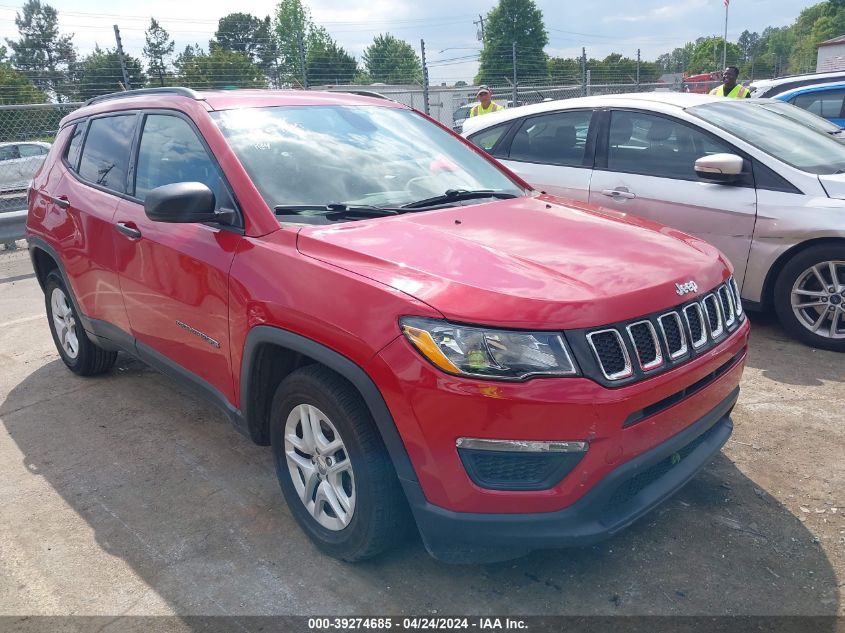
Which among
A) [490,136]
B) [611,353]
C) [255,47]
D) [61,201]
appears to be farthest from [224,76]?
[611,353]

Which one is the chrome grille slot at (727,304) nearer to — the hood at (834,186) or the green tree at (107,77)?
the hood at (834,186)

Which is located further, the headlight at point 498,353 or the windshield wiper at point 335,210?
the windshield wiper at point 335,210

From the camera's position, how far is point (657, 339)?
2383mm

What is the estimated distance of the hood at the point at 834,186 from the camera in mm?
4621

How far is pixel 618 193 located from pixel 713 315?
2.92m

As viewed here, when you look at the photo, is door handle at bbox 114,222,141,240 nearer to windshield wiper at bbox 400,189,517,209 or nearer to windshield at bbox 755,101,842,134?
windshield wiper at bbox 400,189,517,209

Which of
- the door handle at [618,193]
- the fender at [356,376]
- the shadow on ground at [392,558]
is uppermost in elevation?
the door handle at [618,193]

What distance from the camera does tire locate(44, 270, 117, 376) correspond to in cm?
470

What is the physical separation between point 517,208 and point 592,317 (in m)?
1.15

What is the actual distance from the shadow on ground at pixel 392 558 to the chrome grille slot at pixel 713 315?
837 mm

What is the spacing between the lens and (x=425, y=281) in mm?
2367

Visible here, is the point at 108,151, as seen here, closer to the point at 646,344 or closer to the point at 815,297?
the point at 646,344

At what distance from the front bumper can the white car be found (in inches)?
645

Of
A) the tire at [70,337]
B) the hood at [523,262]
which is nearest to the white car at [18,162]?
the tire at [70,337]
